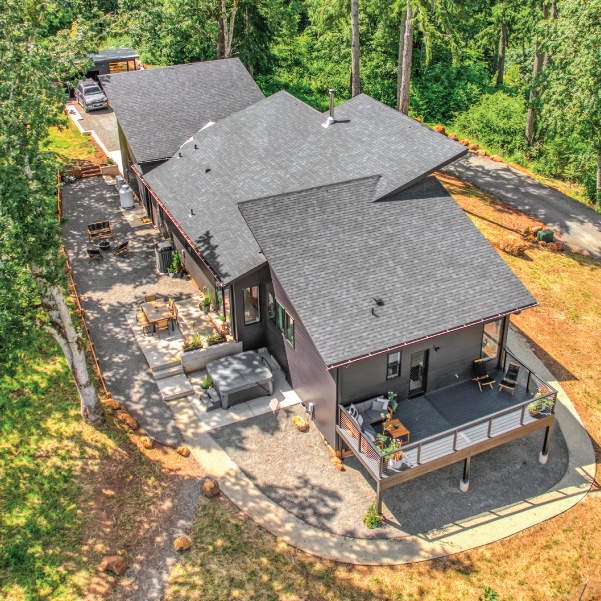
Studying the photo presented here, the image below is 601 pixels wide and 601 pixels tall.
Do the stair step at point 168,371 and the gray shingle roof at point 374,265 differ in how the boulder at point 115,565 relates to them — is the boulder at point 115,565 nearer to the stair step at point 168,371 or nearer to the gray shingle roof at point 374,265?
the stair step at point 168,371

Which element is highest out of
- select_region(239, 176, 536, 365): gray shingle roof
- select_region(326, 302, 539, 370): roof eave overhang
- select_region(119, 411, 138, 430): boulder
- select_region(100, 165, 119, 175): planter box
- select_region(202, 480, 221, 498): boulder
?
select_region(239, 176, 536, 365): gray shingle roof

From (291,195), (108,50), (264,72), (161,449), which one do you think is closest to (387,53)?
(264,72)

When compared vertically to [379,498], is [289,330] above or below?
above

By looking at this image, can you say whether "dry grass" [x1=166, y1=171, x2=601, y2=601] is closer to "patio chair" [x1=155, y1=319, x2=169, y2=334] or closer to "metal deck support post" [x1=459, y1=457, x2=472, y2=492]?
"metal deck support post" [x1=459, y1=457, x2=472, y2=492]

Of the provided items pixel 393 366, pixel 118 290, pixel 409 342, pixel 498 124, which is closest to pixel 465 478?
pixel 393 366

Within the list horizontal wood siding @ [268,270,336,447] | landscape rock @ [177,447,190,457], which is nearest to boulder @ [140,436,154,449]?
landscape rock @ [177,447,190,457]

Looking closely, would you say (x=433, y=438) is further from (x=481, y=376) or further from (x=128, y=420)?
(x=128, y=420)
